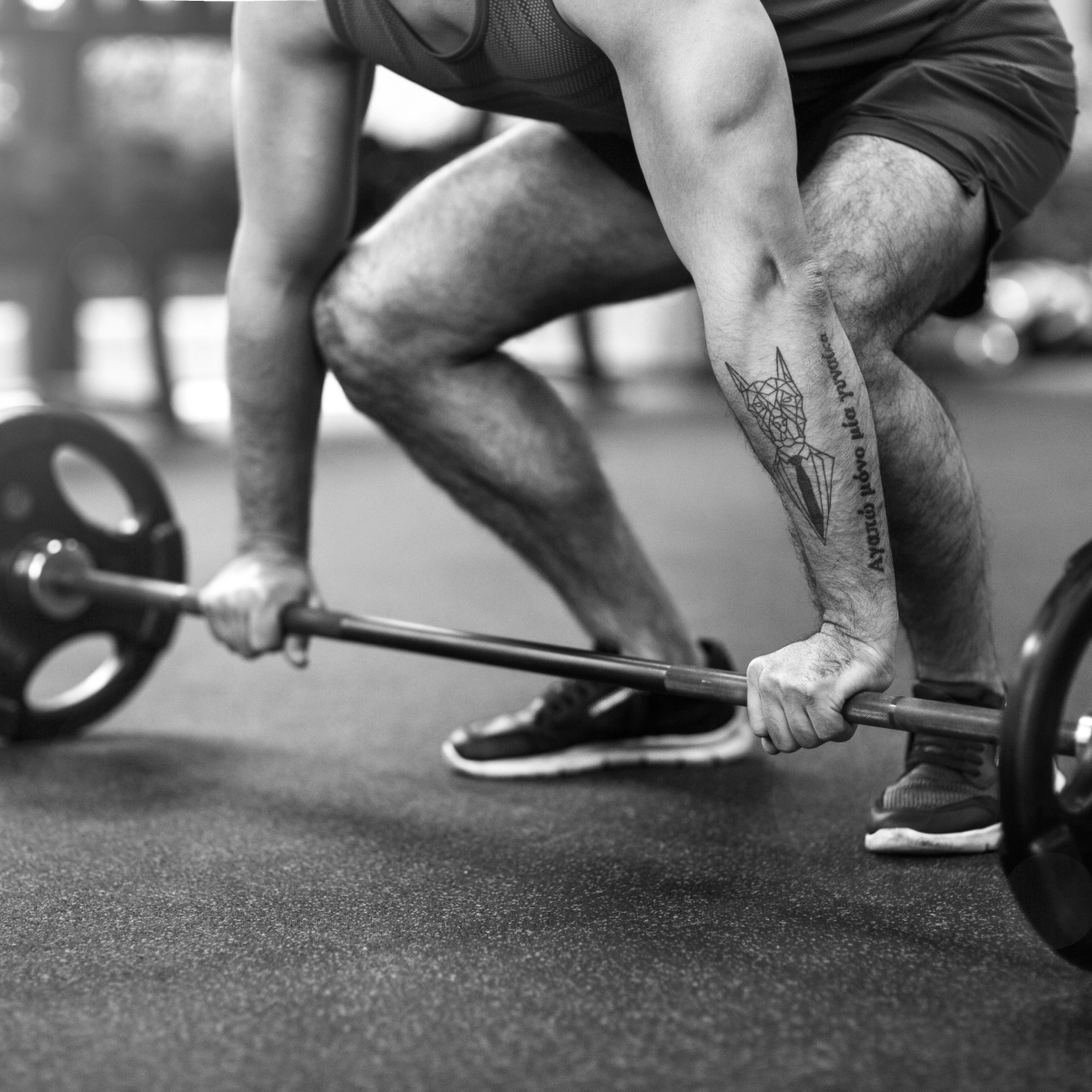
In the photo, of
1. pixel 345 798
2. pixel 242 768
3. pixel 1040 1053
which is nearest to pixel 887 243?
pixel 1040 1053

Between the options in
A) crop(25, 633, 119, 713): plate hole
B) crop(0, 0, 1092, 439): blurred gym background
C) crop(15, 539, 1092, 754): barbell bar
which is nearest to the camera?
crop(15, 539, 1092, 754): barbell bar

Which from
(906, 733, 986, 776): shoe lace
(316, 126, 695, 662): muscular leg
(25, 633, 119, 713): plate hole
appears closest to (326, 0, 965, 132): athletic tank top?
(316, 126, 695, 662): muscular leg

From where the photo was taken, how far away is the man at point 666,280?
96 centimetres

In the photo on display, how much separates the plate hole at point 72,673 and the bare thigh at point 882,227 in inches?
34.7

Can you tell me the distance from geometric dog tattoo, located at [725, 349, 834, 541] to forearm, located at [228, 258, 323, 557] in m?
0.50

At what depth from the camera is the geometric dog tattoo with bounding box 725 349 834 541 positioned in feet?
3.16

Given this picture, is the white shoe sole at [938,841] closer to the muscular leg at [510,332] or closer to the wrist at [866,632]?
the wrist at [866,632]

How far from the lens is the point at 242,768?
4.52 ft

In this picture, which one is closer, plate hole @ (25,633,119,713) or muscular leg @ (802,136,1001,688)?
muscular leg @ (802,136,1001,688)

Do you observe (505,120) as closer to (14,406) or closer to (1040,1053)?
(14,406)

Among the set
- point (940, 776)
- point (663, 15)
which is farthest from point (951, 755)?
point (663, 15)

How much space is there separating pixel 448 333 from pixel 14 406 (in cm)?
51

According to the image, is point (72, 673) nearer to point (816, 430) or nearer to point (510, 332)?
point (510, 332)

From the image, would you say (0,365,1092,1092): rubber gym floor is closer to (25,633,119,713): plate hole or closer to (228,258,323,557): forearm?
(25,633,119,713): plate hole
